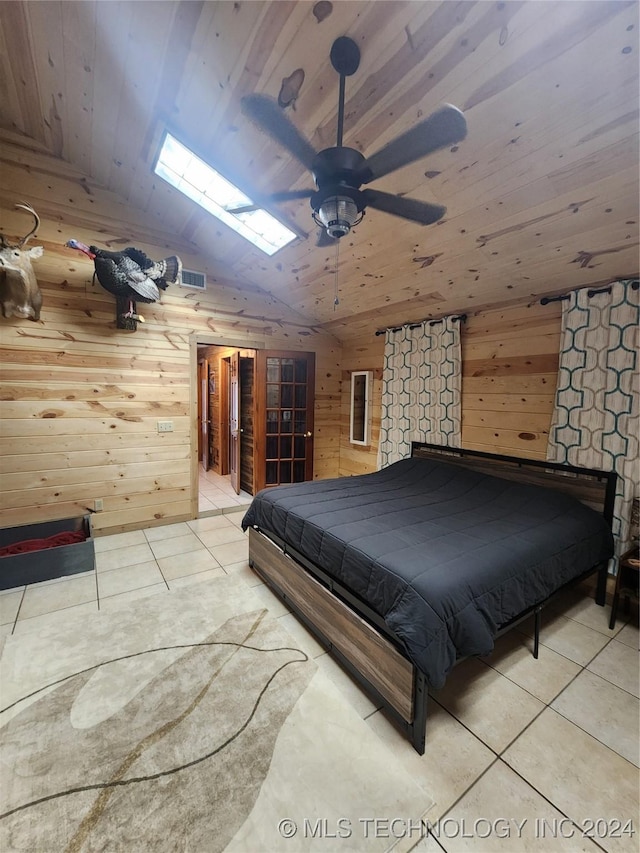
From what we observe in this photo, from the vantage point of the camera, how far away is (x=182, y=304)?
3.91m

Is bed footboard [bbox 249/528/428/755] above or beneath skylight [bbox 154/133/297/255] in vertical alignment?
beneath

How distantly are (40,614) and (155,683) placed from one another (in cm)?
117

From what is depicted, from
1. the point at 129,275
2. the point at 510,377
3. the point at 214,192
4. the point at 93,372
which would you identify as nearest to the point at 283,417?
the point at 93,372

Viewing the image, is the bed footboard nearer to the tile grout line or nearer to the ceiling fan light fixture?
the tile grout line

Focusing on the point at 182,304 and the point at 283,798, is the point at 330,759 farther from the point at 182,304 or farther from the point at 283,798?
the point at 182,304

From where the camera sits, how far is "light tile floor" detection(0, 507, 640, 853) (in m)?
1.27

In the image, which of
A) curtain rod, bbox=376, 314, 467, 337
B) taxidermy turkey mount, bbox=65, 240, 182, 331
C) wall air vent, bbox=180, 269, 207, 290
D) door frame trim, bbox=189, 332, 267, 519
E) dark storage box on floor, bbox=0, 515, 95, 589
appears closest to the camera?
dark storage box on floor, bbox=0, 515, 95, 589

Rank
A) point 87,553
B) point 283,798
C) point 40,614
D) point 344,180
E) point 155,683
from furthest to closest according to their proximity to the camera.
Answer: point 87,553, point 40,614, point 155,683, point 344,180, point 283,798

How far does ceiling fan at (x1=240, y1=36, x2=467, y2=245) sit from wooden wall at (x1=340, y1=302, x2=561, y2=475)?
1.90 m

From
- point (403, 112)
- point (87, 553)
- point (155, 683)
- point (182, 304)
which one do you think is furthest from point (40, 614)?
point (403, 112)

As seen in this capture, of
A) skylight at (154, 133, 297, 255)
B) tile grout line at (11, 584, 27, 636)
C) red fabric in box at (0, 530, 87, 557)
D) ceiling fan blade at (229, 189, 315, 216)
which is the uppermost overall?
skylight at (154, 133, 297, 255)

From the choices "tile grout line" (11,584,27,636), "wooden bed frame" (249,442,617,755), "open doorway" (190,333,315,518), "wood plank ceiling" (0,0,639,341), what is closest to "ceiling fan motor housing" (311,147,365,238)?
"wood plank ceiling" (0,0,639,341)

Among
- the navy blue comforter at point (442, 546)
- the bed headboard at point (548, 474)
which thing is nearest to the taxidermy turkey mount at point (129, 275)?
the navy blue comforter at point (442, 546)

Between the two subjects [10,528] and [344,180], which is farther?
[10,528]
